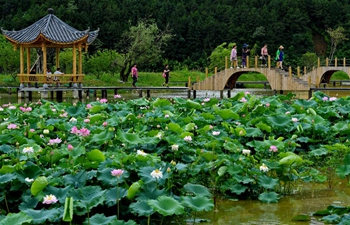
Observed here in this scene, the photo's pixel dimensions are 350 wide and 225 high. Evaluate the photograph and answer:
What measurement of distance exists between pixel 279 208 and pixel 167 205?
1.53m

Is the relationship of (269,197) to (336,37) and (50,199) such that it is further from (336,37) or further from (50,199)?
(336,37)

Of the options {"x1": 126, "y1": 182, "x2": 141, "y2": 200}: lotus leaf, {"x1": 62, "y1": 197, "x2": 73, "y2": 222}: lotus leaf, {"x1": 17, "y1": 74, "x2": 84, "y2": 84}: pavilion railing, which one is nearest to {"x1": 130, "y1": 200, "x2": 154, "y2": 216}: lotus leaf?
{"x1": 126, "y1": 182, "x2": 141, "y2": 200}: lotus leaf

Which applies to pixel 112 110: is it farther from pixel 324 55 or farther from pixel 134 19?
pixel 324 55

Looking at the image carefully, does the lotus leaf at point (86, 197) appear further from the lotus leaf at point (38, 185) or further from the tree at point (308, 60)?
the tree at point (308, 60)

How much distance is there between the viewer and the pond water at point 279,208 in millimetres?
4707

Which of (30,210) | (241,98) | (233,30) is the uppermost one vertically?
(233,30)

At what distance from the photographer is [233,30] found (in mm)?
52656

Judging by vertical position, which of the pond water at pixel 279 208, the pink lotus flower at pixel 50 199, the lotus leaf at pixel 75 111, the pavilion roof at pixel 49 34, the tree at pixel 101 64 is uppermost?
the pavilion roof at pixel 49 34

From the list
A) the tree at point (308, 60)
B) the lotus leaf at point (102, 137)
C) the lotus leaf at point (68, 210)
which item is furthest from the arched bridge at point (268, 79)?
the tree at point (308, 60)

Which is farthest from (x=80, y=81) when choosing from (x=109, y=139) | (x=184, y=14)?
(x=184, y=14)

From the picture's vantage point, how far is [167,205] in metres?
3.87

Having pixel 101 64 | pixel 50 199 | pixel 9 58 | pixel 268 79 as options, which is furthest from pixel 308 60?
pixel 50 199

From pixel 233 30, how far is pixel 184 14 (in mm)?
4913

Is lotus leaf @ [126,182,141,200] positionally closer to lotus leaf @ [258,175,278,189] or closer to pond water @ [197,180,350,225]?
pond water @ [197,180,350,225]
